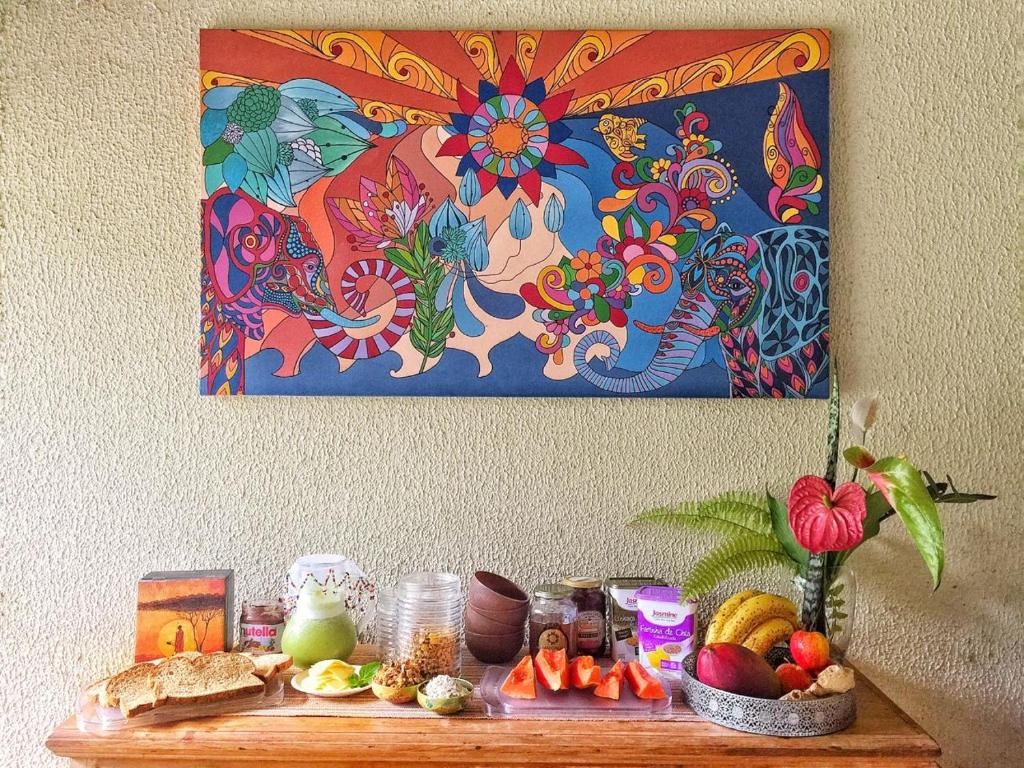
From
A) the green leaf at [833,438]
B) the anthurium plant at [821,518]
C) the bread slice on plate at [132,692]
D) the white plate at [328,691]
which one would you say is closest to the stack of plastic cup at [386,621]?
the white plate at [328,691]

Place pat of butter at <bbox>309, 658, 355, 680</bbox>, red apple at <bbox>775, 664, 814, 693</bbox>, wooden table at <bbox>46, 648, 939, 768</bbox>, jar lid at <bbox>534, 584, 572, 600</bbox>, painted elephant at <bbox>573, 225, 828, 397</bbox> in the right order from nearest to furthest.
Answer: wooden table at <bbox>46, 648, 939, 768</bbox>
red apple at <bbox>775, 664, 814, 693</bbox>
pat of butter at <bbox>309, 658, 355, 680</bbox>
jar lid at <bbox>534, 584, 572, 600</bbox>
painted elephant at <bbox>573, 225, 828, 397</bbox>

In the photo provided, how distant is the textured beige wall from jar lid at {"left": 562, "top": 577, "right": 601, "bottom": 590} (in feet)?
0.42

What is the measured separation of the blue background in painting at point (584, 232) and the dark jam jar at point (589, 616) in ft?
1.30

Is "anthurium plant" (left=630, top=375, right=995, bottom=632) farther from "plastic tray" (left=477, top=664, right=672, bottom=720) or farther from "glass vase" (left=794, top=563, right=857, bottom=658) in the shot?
"plastic tray" (left=477, top=664, right=672, bottom=720)

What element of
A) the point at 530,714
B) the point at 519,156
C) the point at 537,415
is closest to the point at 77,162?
the point at 519,156

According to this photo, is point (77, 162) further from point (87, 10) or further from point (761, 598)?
point (761, 598)

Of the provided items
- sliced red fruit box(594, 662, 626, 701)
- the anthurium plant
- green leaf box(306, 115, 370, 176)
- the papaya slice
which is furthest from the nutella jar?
green leaf box(306, 115, 370, 176)

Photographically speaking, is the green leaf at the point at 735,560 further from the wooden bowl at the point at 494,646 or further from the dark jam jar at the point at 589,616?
the wooden bowl at the point at 494,646

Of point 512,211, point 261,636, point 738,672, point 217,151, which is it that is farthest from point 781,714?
point 217,151

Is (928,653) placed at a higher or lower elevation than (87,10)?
lower

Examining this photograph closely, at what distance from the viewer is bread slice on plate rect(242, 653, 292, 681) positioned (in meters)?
1.40

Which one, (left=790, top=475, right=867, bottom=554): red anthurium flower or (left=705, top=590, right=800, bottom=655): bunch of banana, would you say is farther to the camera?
(left=705, top=590, right=800, bottom=655): bunch of banana

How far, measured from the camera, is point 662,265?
5.64ft

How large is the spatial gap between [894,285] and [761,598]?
2.40 feet
